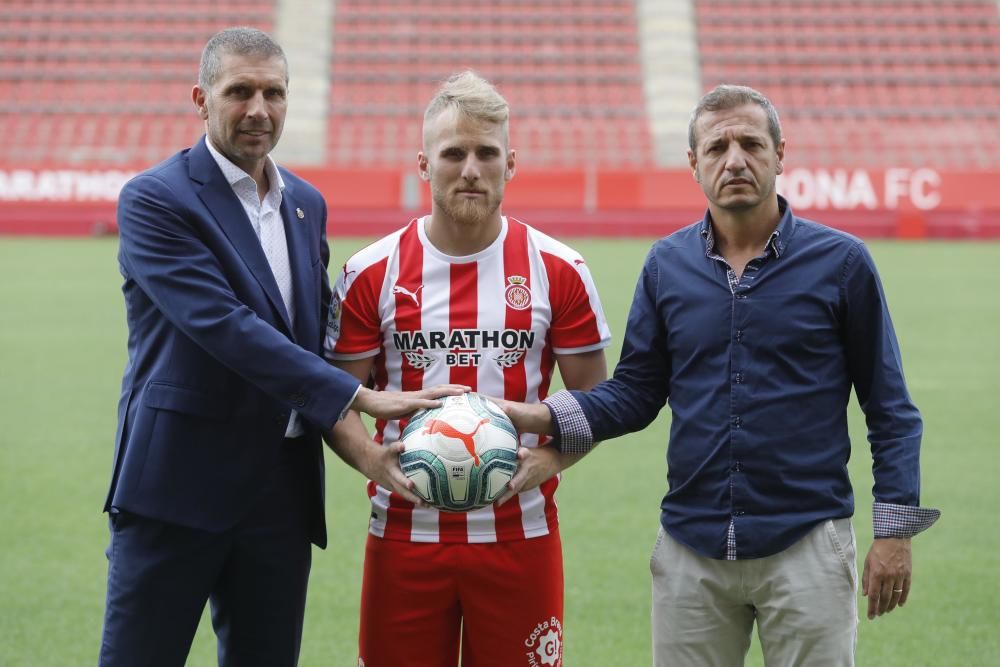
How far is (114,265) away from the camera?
17.9 m

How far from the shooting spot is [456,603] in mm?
3270

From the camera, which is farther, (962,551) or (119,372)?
(119,372)

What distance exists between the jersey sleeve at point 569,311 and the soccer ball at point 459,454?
364mm

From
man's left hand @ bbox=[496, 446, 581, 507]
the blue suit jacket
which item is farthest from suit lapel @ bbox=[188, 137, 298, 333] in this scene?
man's left hand @ bbox=[496, 446, 581, 507]

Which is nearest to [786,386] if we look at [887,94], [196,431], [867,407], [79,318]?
[867,407]

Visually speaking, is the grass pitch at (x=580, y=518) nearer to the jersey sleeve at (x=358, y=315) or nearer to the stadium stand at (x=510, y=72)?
the jersey sleeve at (x=358, y=315)

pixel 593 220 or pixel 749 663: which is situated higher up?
pixel 593 220

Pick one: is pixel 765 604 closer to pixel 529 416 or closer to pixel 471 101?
pixel 529 416

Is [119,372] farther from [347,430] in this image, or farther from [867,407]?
[867,407]

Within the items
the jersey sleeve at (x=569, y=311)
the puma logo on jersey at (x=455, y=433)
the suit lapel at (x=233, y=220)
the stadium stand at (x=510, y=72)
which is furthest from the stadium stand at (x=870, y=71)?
the puma logo on jersey at (x=455, y=433)

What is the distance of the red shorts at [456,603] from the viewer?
3215 millimetres

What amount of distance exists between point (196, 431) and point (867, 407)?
174 cm

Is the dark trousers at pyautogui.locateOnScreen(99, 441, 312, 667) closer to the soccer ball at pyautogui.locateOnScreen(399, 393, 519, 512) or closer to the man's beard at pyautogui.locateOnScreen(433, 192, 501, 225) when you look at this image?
the soccer ball at pyautogui.locateOnScreen(399, 393, 519, 512)

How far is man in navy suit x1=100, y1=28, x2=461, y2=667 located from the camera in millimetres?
3061
